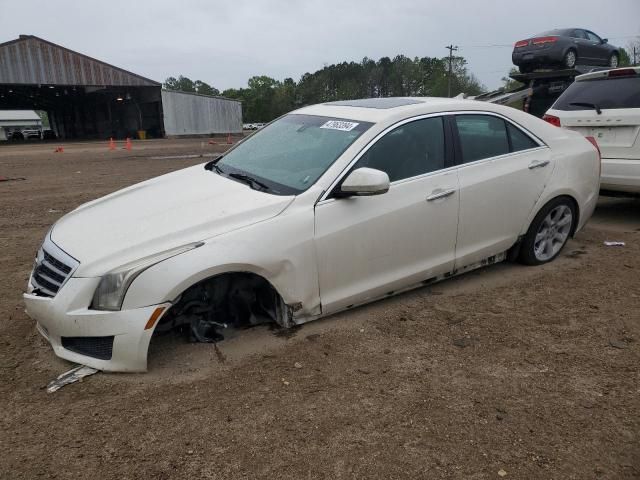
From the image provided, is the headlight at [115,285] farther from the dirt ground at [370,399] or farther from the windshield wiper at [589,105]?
the windshield wiper at [589,105]

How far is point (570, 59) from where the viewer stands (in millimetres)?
12273

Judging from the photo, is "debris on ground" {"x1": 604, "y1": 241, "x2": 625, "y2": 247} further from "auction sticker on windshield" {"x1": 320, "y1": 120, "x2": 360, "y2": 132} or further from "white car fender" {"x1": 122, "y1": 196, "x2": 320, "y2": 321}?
"white car fender" {"x1": 122, "y1": 196, "x2": 320, "y2": 321}

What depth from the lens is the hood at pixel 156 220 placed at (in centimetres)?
287

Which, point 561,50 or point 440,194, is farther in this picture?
point 561,50

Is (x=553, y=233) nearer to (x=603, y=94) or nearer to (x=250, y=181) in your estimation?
(x=603, y=94)

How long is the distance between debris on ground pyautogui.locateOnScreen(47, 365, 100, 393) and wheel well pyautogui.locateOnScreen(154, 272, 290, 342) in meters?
0.45

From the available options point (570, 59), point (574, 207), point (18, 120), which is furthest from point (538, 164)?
point (18, 120)

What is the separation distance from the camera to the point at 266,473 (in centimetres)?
221

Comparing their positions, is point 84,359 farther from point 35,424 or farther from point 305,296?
point 305,296

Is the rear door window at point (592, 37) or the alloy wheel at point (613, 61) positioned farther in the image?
the alloy wheel at point (613, 61)

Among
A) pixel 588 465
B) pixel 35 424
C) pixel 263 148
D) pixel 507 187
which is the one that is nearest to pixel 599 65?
pixel 507 187

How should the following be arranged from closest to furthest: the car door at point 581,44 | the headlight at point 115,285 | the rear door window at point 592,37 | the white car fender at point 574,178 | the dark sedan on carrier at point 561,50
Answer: the headlight at point 115,285 < the white car fender at point 574,178 < the dark sedan on carrier at point 561,50 < the car door at point 581,44 < the rear door window at point 592,37

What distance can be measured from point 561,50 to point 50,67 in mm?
36449

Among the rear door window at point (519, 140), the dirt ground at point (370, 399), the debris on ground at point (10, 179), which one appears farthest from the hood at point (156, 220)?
the debris on ground at point (10, 179)
